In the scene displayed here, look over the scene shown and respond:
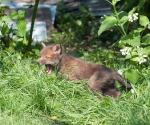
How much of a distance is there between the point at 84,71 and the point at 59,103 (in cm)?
103

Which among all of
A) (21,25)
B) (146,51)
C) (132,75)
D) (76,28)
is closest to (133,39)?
(146,51)

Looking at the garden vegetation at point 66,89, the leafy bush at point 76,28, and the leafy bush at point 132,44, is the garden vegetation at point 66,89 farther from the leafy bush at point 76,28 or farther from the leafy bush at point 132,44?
the leafy bush at point 76,28

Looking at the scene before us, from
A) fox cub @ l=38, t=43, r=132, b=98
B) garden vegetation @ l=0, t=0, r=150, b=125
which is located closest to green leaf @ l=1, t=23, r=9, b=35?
garden vegetation @ l=0, t=0, r=150, b=125

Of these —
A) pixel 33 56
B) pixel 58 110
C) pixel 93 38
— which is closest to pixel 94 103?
pixel 58 110

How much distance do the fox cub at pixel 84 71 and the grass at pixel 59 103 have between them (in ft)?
0.55

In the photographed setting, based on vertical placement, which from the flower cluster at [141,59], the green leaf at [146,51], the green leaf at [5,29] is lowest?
the flower cluster at [141,59]

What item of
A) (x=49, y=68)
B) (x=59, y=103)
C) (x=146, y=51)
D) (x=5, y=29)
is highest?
(x=5, y=29)

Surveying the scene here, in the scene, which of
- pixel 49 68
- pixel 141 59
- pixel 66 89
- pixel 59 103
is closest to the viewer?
pixel 59 103

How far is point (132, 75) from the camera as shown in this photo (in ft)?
25.0

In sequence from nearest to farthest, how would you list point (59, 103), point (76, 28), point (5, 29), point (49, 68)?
point (59, 103) < point (49, 68) < point (5, 29) < point (76, 28)

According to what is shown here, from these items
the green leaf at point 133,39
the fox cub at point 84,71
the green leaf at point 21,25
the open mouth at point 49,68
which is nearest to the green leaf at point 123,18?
the green leaf at point 133,39

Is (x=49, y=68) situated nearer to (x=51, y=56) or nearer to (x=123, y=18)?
(x=51, y=56)

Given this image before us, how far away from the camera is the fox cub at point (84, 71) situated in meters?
7.61

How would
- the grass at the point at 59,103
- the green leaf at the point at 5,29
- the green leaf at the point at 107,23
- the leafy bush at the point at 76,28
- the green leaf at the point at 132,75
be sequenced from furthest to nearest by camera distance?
the leafy bush at the point at 76,28 → the green leaf at the point at 5,29 → the green leaf at the point at 107,23 → the green leaf at the point at 132,75 → the grass at the point at 59,103
